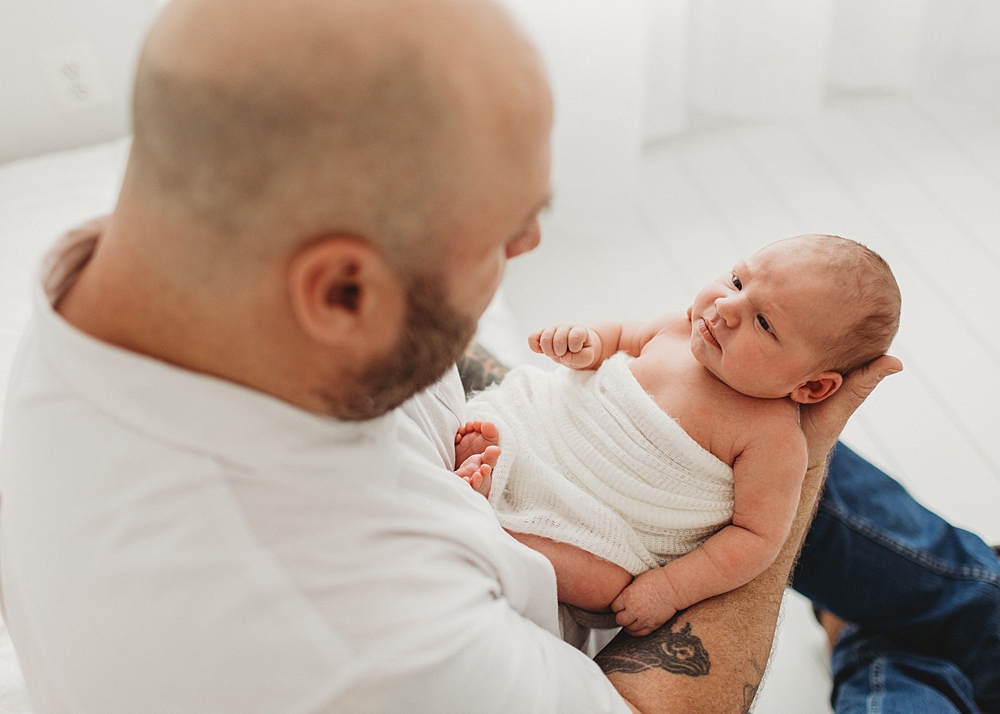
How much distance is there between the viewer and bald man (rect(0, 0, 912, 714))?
0.56 meters

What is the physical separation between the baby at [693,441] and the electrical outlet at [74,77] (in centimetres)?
116

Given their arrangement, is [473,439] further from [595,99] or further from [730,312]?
[595,99]

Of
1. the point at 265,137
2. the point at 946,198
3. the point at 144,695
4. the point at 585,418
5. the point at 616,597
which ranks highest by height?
the point at 265,137

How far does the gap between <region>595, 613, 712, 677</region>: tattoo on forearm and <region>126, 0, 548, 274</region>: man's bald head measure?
1.74ft

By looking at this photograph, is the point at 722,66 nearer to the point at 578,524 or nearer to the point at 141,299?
the point at 578,524

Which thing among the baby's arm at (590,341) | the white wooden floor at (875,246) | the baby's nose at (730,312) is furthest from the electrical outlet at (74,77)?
the baby's nose at (730,312)

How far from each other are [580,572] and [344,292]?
0.53 metres

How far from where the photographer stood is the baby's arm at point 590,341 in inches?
43.7

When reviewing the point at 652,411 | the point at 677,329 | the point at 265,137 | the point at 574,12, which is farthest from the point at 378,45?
the point at 574,12

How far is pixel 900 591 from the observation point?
1167 millimetres

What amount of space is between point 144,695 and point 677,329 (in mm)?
835

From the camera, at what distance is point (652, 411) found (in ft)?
3.44

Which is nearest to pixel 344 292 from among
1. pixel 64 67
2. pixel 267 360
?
pixel 267 360

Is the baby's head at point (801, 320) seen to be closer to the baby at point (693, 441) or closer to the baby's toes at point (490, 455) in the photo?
the baby at point (693, 441)
